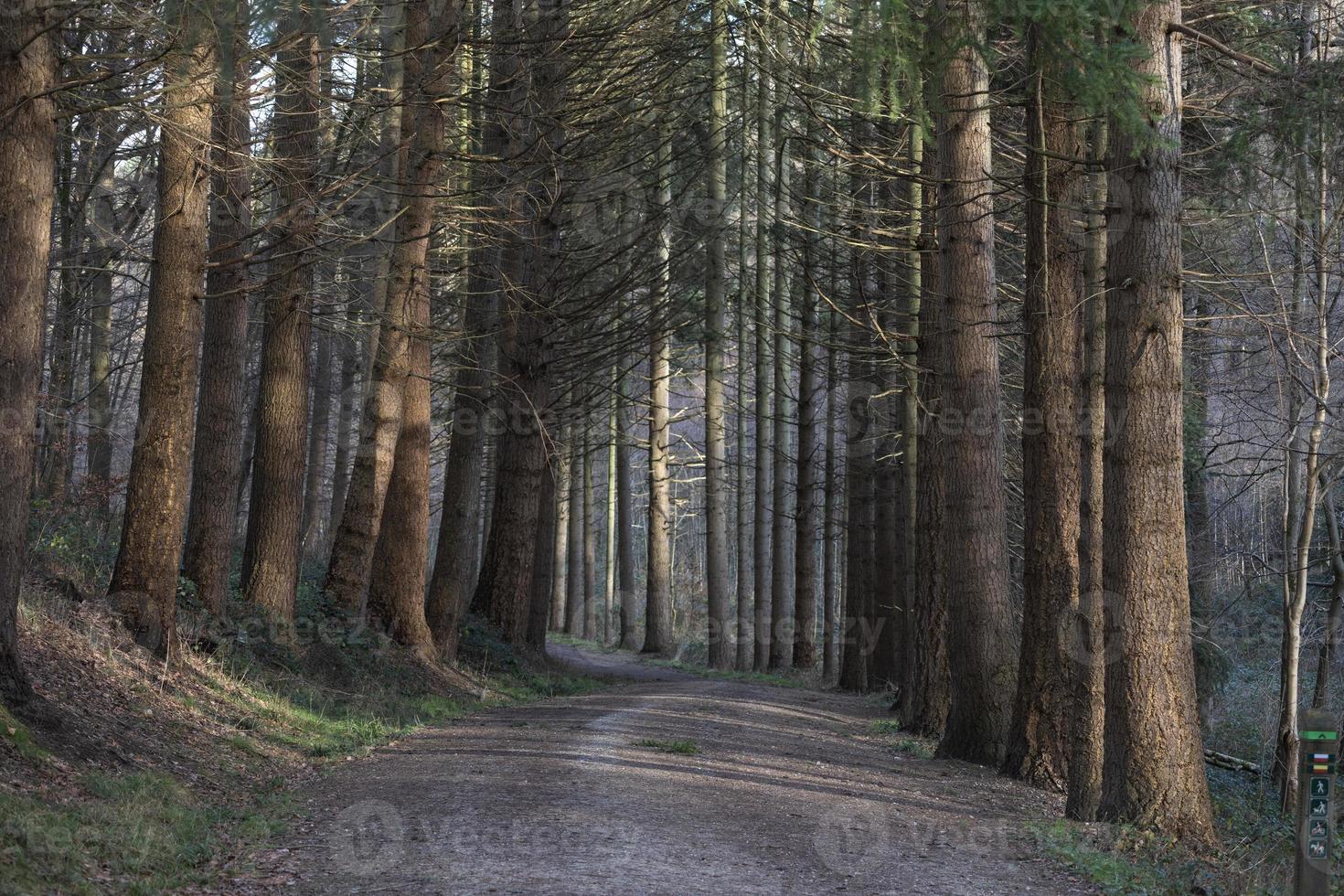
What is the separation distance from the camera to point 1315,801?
5707 mm

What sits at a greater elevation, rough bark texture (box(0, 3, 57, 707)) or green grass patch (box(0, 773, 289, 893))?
rough bark texture (box(0, 3, 57, 707))

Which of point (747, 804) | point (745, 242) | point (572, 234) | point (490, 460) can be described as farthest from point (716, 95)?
point (747, 804)

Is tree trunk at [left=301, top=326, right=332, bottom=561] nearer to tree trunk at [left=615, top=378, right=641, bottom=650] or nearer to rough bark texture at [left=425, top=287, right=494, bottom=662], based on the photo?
tree trunk at [left=615, top=378, right=641, bottom=650]

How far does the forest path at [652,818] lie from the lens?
6629mm

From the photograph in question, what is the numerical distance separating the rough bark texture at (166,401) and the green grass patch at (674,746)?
14.8 feet

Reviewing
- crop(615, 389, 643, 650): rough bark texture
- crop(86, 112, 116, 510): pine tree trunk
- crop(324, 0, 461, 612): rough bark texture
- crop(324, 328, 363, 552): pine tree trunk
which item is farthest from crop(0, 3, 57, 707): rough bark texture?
crop(615, 389, 643, 650): rough bark texture

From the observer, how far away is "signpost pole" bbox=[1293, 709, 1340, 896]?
5.61 metres

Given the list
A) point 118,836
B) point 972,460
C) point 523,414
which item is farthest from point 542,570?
point 118,836

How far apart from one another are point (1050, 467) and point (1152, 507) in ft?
10.0

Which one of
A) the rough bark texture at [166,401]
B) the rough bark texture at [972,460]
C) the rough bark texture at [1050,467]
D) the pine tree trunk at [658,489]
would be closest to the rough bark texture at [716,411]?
the pine tree trunk at [658,489]

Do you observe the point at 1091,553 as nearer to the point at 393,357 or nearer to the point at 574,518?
the point at 393,357

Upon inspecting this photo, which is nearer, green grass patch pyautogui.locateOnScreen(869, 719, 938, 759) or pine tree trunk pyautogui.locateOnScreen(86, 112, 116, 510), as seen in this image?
green grass patch pyautogui.locateOnScreen(869, 719, 938, 759)

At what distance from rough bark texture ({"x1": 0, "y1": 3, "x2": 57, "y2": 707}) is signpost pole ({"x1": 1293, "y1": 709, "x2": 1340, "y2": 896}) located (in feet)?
24.4

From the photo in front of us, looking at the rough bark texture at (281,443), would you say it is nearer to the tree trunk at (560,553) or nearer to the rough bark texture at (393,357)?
the rough bark texture at (393,357)
